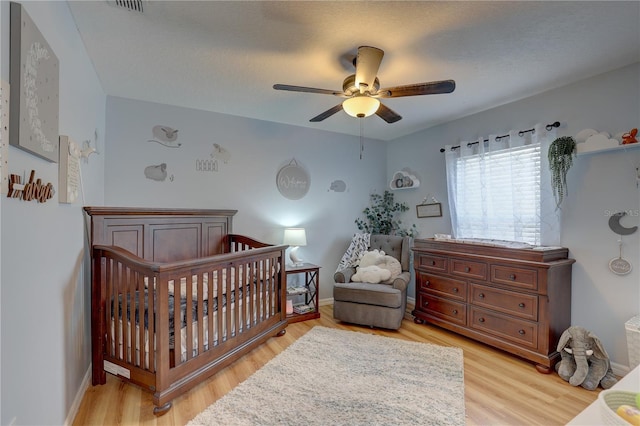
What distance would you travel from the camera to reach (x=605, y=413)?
0.67 m

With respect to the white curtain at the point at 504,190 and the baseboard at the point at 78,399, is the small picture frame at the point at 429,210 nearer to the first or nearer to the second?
the white curtain at the point at 504,190

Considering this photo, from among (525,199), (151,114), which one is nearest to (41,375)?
(151,114)

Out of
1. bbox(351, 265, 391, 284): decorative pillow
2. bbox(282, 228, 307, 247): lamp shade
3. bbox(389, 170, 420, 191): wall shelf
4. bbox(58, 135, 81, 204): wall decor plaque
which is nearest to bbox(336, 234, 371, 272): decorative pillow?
bbox(351, 265, 391, 284): decorative pillow

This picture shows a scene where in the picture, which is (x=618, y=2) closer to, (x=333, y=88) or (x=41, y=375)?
(x=333, y=88)

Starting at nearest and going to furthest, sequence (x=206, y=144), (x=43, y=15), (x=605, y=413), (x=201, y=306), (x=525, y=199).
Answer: (x=605, y=413), (x=43, y=15), (x=201, y=306), (x=525, y=199), (x=206, y=144)

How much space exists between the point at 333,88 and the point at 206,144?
1.60m

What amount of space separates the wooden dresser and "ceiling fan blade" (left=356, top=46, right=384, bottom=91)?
1903 mm

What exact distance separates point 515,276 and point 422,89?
178 cm

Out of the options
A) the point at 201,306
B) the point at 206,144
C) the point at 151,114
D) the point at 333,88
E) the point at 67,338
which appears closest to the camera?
the point at 67,338

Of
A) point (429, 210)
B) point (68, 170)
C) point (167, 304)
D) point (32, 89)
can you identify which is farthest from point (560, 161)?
point (68, 170)

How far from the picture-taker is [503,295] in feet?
8.63

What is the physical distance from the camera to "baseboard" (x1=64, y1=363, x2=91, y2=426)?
172 centimetres

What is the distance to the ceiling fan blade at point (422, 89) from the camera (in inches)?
72.1

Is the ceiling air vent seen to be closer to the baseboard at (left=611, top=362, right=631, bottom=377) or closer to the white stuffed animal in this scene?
the white stuffed animal
